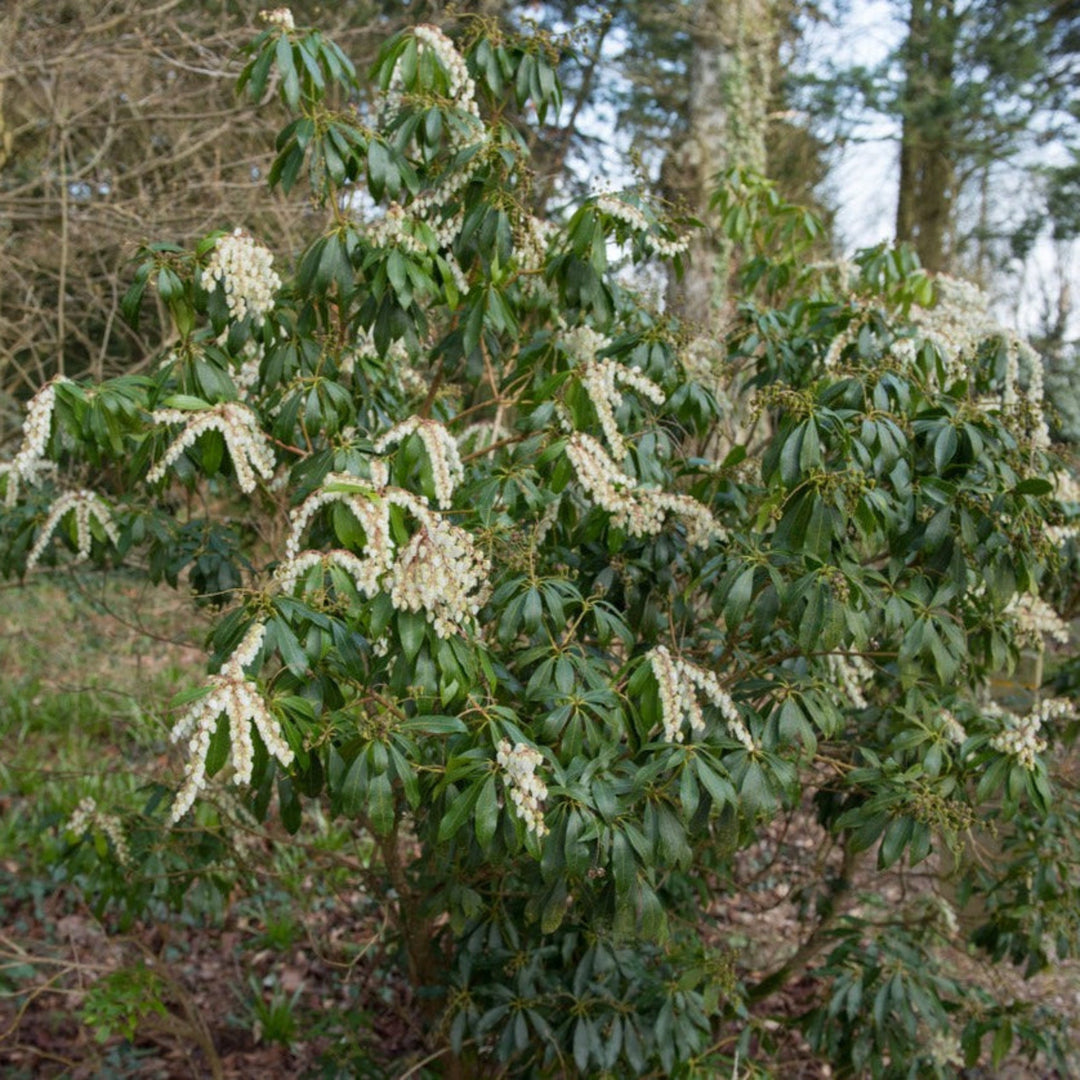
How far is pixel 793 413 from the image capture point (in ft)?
7.18

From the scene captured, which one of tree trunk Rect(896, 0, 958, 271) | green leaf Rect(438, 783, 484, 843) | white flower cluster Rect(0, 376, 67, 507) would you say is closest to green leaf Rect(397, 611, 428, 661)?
green leaf Rect(438, 783, 484, 843)

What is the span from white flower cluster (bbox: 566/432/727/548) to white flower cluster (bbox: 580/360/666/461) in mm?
43

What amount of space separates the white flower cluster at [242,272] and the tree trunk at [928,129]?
6661 millimetres

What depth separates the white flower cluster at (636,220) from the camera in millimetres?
2373

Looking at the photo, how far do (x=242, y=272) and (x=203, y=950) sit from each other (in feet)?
10.9

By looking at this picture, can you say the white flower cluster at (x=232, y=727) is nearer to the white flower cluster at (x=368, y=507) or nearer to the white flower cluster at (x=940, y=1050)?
the white flower cluster at (x=368, y=507)

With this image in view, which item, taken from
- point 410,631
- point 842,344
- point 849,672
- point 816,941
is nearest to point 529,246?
point 842,344

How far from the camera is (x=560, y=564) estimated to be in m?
2.44

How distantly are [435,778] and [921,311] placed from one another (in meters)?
2.18

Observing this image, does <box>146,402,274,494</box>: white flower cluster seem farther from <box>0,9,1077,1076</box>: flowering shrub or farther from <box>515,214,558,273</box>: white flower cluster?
<box>515,214,558,273</box>: white flower cluster

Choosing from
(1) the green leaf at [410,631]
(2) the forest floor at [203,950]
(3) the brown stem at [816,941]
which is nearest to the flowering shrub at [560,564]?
(1) the green leaf at [410,631]

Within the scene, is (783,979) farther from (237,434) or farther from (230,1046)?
(237,434)

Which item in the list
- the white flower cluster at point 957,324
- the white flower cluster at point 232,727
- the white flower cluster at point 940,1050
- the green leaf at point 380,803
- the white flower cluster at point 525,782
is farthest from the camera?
the white flower cluster at point 940,1050

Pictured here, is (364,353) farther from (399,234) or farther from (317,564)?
(317,564)
